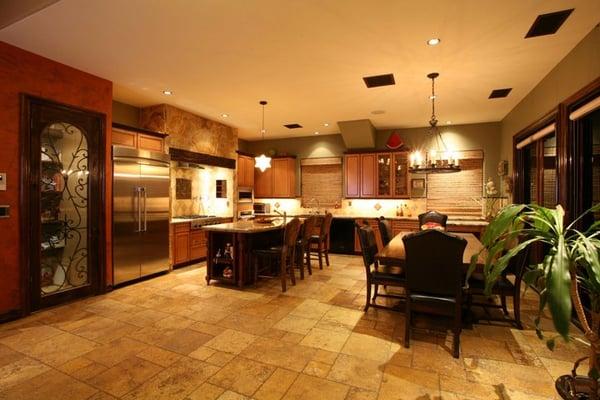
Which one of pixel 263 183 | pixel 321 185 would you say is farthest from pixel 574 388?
pixel 263 183

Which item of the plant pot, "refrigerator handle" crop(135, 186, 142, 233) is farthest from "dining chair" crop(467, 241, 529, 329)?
"refrigerator handle" crop(135, 186, 142, 233)

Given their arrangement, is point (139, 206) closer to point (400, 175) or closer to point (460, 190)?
point (400, 175)

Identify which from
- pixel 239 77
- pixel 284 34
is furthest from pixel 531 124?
pixel 239 77

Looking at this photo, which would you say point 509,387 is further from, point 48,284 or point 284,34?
point 48,284

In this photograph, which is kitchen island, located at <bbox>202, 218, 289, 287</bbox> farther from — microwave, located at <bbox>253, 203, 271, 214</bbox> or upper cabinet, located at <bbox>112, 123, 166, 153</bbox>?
microwave, located at <bbox>253, 203, 271, 214</bbox>

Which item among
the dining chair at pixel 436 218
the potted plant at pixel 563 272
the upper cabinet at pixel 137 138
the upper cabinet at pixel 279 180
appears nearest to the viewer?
the potted plant at pixel 563 272

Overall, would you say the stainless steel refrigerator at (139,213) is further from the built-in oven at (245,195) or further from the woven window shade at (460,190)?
the woven window shade at (460,190)

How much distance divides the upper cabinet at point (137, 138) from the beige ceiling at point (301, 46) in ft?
1.90

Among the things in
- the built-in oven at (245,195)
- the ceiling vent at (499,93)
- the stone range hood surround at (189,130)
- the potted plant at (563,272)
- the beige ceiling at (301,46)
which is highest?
the beige ceiling at (301,46)

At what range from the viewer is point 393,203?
7117 mm

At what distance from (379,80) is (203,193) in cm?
415

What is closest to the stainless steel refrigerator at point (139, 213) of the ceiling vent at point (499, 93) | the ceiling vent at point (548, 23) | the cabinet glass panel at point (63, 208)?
the cabinet glass panel at point (63, 208)

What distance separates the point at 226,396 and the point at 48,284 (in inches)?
117

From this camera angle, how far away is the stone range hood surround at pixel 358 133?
250 inches
